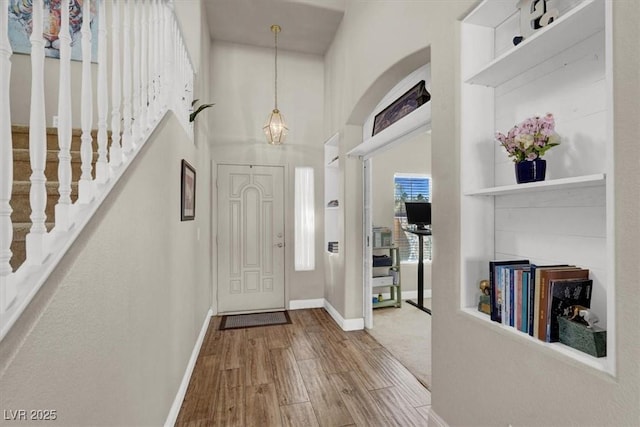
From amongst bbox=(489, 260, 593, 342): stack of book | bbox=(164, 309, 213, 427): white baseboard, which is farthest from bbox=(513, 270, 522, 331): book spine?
bbox=(164, 309, 213, 427): white baseboard

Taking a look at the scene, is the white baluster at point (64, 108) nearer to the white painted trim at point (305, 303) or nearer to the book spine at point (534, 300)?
the book spine at point (534, 300)

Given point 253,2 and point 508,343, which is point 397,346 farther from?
point 253,2

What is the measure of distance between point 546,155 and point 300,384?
2297 millimetres

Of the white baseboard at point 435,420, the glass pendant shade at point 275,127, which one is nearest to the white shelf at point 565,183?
the white baseboard at point 435,420

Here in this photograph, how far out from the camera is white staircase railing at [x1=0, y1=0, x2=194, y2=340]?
65 centimetres

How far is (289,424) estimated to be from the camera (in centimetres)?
197

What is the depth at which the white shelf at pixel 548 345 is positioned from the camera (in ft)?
3.46

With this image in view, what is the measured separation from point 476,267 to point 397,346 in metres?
1.78

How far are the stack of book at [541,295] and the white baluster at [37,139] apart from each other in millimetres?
1692

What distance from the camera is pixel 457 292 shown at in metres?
1.70

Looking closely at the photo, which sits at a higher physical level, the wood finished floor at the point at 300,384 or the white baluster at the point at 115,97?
the white baluster at the point at 115,97

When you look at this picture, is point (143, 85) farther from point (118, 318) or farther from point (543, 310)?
point (543, 310)

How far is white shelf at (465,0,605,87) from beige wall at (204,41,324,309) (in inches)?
116

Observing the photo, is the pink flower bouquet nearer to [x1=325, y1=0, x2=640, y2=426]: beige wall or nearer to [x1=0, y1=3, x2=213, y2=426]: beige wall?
[x1=325, y1=0, x2=640, y2=426]: beige wall
